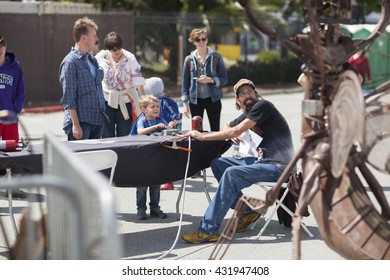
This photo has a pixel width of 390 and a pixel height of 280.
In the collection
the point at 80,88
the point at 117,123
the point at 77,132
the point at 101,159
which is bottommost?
the point at 117,123

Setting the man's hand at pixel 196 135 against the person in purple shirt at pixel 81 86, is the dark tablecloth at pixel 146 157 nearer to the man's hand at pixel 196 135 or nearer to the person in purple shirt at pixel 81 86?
the man's hand at pixel 196 135

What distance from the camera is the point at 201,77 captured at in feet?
34.0

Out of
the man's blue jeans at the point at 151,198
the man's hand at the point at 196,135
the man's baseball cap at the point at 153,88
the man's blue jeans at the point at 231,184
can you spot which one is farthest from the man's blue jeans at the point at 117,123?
the man's blue jeans at the point at 231,184

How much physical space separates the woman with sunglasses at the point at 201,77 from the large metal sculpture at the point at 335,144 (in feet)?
18.0

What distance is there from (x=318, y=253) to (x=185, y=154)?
1461 mm

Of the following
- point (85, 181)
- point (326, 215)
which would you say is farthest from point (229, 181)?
point (85, 181)

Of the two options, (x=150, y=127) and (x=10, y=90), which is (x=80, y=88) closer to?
(x=150, y=127)

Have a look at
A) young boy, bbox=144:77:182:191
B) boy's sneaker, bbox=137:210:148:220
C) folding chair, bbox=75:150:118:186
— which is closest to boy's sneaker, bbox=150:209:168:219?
boy's sneaker, bbox=137:210:148:220

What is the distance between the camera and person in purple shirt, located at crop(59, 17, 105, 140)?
8.23 meters

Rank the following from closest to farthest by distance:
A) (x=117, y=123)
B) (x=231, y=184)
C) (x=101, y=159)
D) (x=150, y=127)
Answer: (x=101, y=159) → (x=231, y=184) → (x=150, y=127) → (x=117, y=123)

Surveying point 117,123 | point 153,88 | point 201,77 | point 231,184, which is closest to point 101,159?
point 231,184

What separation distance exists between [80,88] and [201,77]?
239cm

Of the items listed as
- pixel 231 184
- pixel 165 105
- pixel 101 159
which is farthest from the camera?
pixel 165 105

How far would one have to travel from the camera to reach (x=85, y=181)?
3004 millimetres
